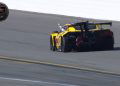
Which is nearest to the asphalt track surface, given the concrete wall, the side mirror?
the concrete wall

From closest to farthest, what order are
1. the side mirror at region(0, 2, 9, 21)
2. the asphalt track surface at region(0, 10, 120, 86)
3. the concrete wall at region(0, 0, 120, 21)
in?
the side mirror at region(0, 2, 9, 21), the asphalt track surface at region(0, 10, 120, 86), the concrete wall at region(0, 0, 120, 21)

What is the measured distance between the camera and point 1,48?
21.3 meters

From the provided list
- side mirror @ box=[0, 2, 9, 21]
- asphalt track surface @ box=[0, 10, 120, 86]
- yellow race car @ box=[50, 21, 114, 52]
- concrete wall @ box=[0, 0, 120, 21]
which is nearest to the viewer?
side mirror @ box=[0, 2, 9, 21]

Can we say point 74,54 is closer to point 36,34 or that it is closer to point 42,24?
point 36,34

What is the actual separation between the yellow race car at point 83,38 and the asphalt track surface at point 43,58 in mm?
343

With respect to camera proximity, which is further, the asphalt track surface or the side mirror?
the asphalt track surface

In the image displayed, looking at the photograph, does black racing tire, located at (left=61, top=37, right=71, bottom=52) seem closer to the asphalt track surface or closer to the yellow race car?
the yellow race car

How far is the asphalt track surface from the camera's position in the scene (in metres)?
14.3

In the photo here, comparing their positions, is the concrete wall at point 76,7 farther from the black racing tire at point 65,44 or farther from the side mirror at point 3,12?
the side mirror at point 3,12

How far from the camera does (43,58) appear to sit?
750 inches

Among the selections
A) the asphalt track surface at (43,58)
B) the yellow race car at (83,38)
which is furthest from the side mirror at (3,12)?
the yellow race car at (83,38)

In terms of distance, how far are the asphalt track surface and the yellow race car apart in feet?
1.13

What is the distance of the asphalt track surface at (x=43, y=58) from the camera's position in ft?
47.0

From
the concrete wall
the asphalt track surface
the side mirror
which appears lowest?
the asphalt track surface
